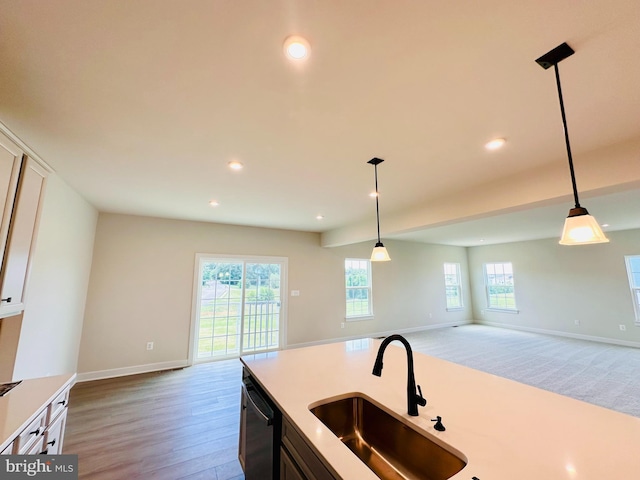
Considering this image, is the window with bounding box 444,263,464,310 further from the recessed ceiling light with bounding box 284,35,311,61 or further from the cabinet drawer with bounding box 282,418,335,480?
the recessed ceiling light with bounding box 284,35,311,61

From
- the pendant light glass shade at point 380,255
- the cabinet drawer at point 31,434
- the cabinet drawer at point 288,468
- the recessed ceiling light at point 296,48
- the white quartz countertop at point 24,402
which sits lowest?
the cabinet drawer at point 288,468

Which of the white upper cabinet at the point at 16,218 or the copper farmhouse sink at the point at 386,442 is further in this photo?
the white upper cabinet at the point at 16,218

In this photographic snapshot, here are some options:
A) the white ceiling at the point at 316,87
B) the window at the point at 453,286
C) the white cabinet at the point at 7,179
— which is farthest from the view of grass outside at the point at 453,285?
the white cabinet at the point at 7,179

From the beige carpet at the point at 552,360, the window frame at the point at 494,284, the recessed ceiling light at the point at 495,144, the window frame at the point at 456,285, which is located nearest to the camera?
the recessed ceiling light at the point at 495,144

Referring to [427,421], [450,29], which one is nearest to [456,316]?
[427,421]

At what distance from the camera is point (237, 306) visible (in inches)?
203

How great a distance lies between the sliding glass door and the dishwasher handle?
3481mm

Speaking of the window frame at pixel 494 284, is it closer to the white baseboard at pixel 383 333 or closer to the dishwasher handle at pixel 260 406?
the white baseboard at pixel 383 333

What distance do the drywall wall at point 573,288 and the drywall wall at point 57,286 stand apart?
9931 mm

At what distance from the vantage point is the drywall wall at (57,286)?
8.02 ft

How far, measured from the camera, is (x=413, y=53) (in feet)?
4.18

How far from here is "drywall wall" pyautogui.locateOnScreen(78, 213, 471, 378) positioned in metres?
4.06

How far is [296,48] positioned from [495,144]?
5.89ft

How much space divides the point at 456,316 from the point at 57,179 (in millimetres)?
9544
